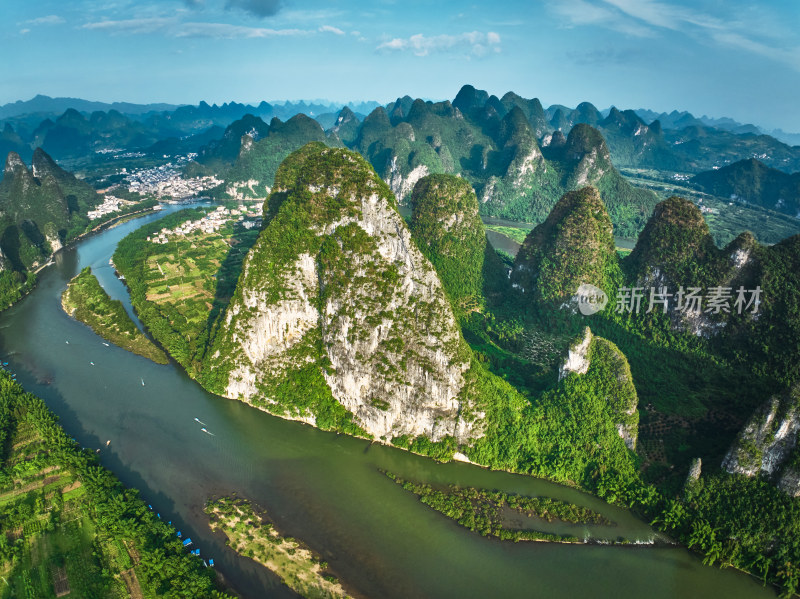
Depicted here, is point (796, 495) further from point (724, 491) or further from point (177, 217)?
point (177, 217)

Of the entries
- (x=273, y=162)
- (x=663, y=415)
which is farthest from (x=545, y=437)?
(x=273, y=162)

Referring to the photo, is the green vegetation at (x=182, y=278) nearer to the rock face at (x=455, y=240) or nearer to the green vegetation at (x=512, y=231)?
the rock face at (x=455, y=240)

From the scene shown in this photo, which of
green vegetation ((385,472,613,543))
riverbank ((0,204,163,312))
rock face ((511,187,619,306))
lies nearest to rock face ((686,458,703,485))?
green vegetation ((385,472,613,543))

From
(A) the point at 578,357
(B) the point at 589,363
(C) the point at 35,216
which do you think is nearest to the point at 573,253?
(B) the point at 589,363

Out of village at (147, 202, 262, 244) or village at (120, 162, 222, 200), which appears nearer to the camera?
village at (147, 202, 262, 244)

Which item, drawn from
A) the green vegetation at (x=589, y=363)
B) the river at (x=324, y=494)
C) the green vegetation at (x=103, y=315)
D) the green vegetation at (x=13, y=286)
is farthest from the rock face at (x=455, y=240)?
the green vegetation at (x=13, y=286)

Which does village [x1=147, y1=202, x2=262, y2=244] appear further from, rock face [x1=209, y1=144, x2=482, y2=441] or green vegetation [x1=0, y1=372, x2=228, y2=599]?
green vegetation [x1=0, y1=372, x2=228, y2=599]
